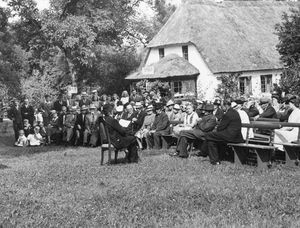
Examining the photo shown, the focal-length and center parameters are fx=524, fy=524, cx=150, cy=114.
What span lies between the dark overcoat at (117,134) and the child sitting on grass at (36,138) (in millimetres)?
8367

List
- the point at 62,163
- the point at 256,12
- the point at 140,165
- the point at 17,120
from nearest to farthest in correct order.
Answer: the point at 140,165, the point at 62,163, the point at 17,120, the point at 256,12

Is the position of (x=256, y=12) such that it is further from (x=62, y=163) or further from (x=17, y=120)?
(x=62, y=163)

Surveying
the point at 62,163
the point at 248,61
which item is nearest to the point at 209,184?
the point at 62,163

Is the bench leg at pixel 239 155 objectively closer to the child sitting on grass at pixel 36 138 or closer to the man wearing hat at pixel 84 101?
the man wearing hat at pixel 84 101

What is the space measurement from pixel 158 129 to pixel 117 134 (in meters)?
3.42

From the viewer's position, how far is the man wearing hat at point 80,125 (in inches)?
768

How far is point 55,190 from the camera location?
993 cm

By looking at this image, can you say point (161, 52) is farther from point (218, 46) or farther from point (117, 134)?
point (117, 134)

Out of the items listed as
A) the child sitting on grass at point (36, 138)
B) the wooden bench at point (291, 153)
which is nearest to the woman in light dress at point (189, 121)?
the wooden bench at point (291, 153)

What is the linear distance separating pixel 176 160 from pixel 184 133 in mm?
1085

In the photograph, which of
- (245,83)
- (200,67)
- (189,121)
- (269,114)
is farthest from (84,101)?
(245,83)

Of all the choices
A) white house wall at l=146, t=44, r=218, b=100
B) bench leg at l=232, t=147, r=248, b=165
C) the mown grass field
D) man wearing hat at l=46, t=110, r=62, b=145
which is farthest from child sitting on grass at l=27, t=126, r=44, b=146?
white house wall at l=146, t=44, r=218, b=100

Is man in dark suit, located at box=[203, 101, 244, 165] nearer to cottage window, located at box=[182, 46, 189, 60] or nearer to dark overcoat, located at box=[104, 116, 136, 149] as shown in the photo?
dark overcoat, located at box=[104, 116, 136, 149]

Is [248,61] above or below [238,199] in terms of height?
above
